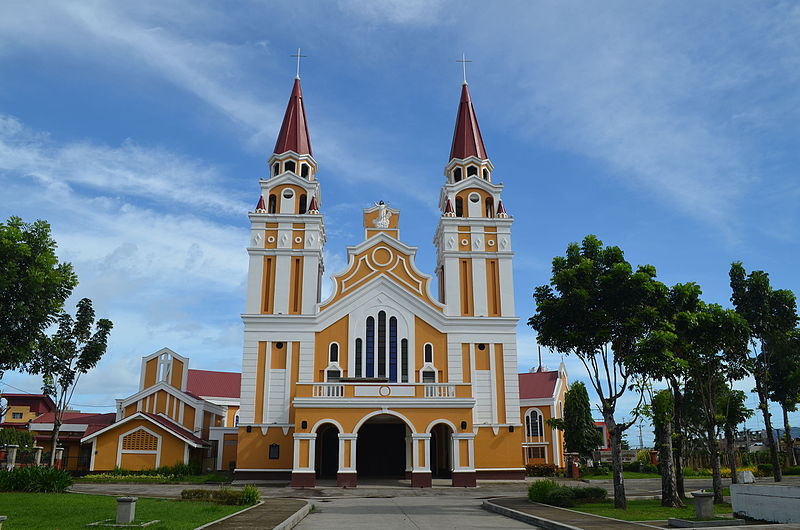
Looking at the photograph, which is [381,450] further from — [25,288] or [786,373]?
[786,373]

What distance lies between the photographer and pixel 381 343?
36.6m

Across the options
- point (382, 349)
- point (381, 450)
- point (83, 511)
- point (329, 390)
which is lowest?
point (83, 511)

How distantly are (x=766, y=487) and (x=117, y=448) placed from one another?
3208cm

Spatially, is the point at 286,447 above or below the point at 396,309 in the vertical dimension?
below

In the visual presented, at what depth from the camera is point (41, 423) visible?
133 ft

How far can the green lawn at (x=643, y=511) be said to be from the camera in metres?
17.5

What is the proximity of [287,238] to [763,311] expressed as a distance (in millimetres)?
27296

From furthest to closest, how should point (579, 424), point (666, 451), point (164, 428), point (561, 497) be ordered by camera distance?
point (579, 424)
point (164, 428)
point (666, 451)
point (561, 497)

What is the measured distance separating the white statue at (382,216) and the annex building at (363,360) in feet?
0.30

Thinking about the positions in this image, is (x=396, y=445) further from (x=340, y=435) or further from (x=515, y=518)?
(x=515, y=518)

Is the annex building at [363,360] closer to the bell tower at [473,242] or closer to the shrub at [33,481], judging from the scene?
the bell tower at [473,242]

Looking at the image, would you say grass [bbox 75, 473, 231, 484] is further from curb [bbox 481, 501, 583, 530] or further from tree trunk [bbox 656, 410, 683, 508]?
tree trunk [bbox 656, 410, 683, 508]

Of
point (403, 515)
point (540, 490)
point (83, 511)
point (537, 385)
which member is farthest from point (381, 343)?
point (83, 511)

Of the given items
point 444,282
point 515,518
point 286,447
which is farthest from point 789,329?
point 286,447
